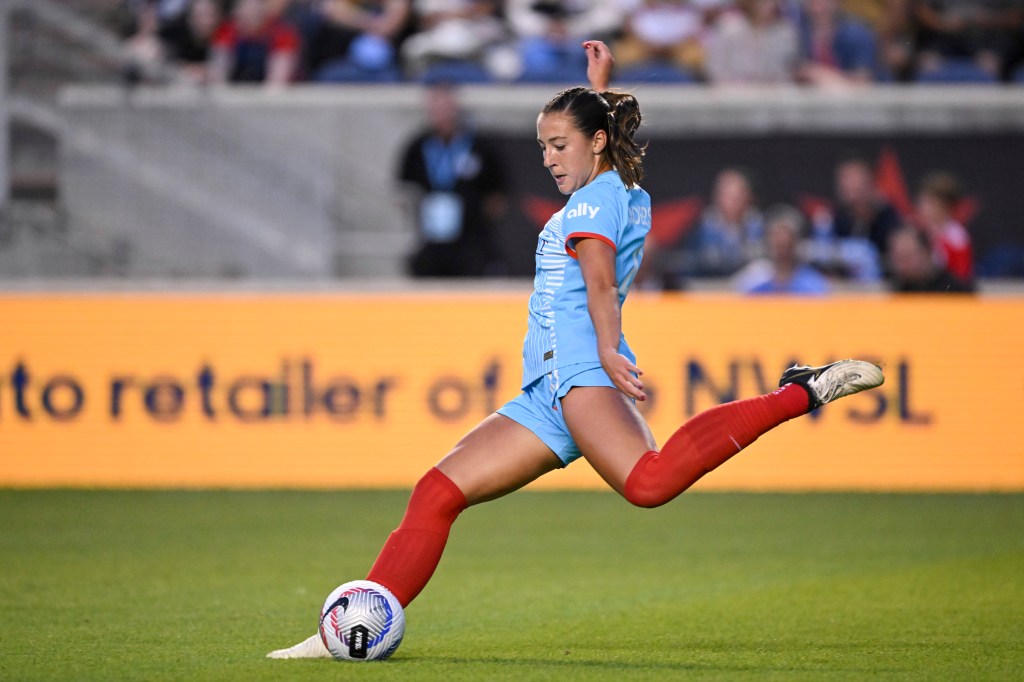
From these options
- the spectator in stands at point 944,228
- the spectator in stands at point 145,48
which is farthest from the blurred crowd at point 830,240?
the spectator in stands at point 145,48

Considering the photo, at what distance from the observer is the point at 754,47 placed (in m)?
15.5

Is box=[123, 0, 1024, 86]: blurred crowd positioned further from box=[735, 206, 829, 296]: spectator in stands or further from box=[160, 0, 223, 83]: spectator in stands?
box=[735, 206, 829, 296]: spectator in stands

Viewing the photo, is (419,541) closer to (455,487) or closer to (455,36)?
(455,487)

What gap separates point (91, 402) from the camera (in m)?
12.0

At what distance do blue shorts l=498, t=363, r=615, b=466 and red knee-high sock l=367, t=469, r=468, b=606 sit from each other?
345mm

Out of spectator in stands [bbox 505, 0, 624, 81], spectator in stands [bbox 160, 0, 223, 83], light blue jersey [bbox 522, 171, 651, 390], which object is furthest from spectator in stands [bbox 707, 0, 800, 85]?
light blue jersey [bbox 522, 171, 651, 390]

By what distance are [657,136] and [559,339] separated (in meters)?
10.3

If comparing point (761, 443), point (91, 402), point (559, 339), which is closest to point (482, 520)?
point (761, 443)

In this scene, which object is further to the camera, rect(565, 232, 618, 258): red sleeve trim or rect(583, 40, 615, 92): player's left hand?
rect(583, 40, 615, 92): player's left hand

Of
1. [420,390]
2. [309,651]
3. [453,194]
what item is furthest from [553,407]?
[453,194]

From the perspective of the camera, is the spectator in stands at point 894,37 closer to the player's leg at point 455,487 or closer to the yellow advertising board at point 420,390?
the yellow advertising board at point 420,390

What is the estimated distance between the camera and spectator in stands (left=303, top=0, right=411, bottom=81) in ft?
51.9

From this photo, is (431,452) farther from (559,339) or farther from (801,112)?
(559,339)

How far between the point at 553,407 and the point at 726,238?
8.86 m
